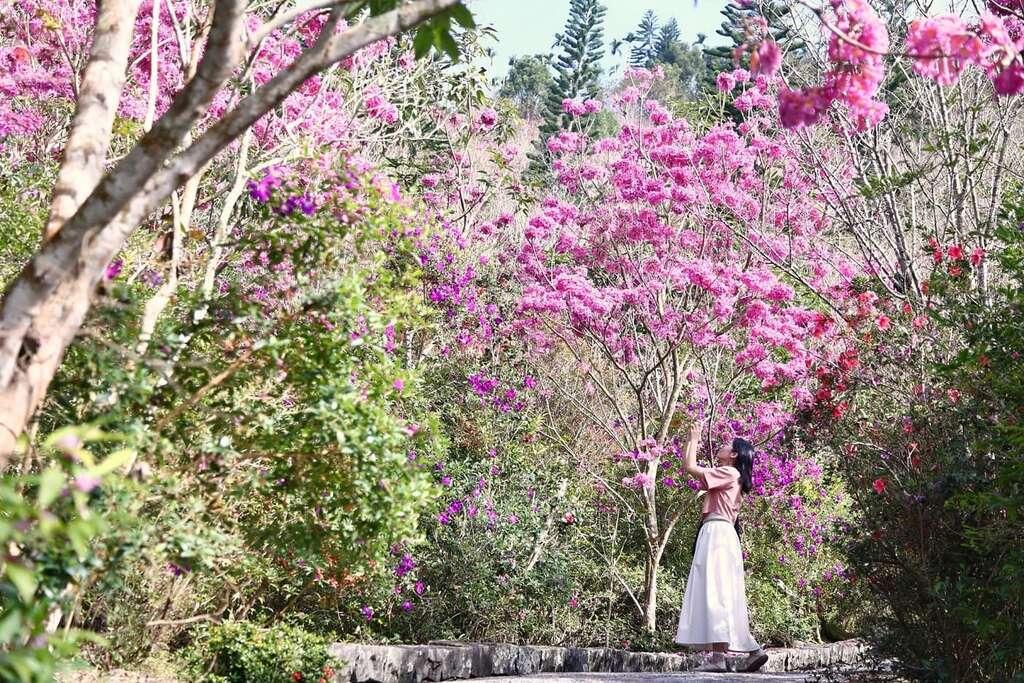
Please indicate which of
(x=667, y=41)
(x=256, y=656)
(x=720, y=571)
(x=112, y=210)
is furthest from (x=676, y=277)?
(x=667, y=41)

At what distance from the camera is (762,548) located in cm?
1268

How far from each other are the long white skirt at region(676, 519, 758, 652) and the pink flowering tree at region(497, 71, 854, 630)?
1.73 meters

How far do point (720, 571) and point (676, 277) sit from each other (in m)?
2.87

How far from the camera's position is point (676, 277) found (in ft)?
35.3

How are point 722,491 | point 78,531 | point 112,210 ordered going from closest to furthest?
point 78,531, point 112,210, point 722,491

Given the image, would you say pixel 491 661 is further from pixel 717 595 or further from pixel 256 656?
pixel 256 656

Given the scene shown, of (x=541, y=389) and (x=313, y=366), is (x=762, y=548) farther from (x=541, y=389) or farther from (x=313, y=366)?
(x=313, y=366)

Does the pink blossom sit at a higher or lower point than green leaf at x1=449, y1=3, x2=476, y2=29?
higher

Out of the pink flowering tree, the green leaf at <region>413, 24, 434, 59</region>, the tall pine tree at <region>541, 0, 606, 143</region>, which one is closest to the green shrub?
the green leaf at <region>413, 24, 434, 59</region>

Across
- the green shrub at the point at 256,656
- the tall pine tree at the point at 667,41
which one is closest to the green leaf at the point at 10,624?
the green shrub at the point at 256,656

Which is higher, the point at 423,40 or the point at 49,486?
the point at 423,40

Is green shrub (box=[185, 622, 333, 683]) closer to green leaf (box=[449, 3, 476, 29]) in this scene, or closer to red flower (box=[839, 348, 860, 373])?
red flower (box=[839, 348, 860, 373])

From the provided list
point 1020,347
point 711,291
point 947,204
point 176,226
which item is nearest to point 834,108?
point 947,204

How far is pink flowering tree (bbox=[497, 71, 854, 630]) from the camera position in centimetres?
1071
